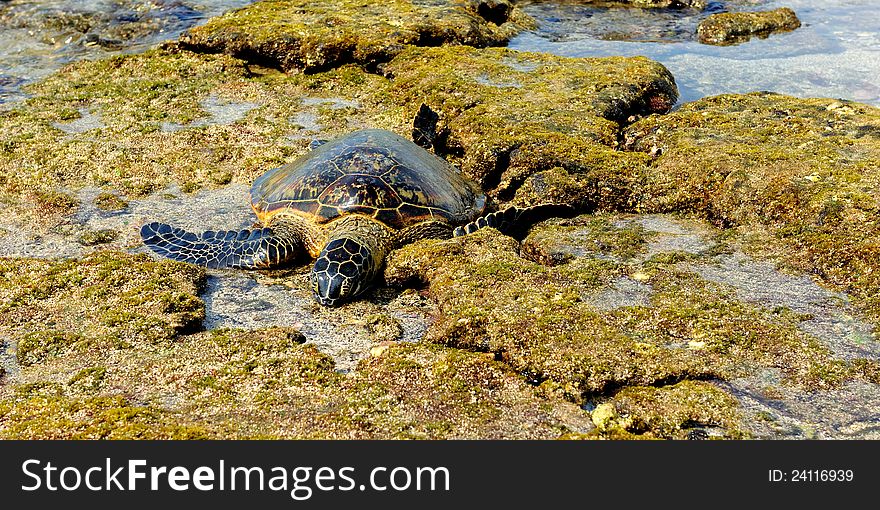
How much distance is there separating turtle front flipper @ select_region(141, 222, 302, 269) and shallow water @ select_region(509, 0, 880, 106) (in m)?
6.25

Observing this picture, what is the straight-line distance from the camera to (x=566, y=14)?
1502cm

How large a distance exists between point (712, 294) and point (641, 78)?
4.89 metres

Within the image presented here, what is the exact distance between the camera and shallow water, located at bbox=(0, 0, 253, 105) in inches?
476

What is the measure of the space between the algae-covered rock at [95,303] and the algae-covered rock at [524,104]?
3427mm

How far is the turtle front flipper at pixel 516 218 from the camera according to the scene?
6.41 m

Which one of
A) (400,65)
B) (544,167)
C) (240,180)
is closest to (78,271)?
(240,180)

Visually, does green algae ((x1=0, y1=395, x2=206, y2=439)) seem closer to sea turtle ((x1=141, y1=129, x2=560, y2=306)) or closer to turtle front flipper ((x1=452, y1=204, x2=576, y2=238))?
sea turtle ((x1=141, y1=129, x2=560, y2=306))

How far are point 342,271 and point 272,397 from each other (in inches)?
59.1

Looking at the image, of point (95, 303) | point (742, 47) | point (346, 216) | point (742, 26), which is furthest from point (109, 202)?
point (742, 26)

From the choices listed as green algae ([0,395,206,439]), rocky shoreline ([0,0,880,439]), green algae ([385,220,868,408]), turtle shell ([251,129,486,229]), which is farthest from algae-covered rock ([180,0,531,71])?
green algae ([0,395,206,439])

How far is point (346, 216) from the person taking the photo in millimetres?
6426

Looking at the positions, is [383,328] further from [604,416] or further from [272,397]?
[604,416]

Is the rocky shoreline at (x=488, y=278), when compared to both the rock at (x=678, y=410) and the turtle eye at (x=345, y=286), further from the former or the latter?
the turtle eye at (x=345, y=286)

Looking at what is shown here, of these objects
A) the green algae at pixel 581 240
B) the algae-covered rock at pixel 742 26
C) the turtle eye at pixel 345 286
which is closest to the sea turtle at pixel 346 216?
the turtle eye at pixel 345 286
